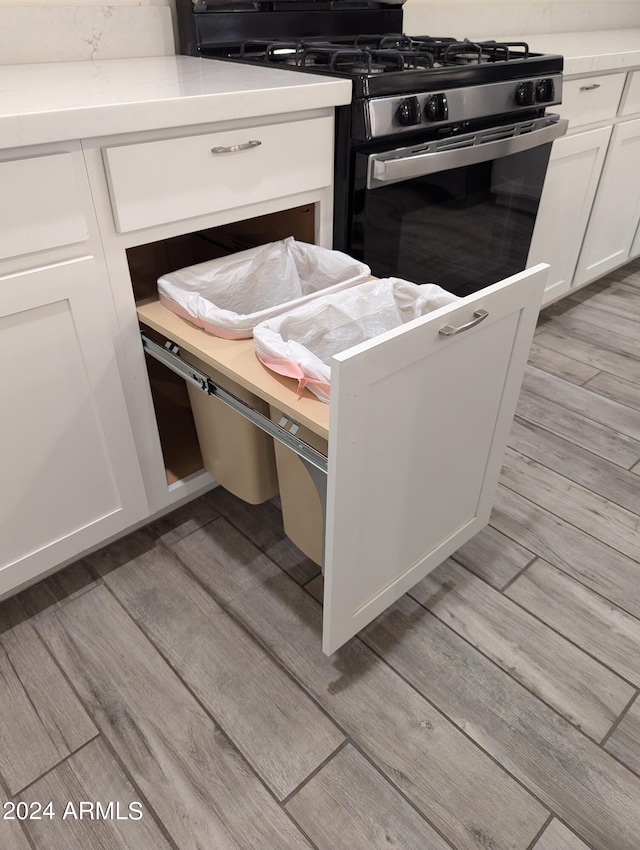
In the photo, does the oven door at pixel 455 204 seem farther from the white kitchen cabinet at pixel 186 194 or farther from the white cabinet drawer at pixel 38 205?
the white cabinet drawer at pixel 38 205

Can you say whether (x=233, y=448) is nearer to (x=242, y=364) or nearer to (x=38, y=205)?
(x=242, y=364)

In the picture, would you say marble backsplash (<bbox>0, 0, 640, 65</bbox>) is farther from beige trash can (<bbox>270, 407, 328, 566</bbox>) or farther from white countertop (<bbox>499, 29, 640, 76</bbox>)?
beige trash can (<bbox>270, 407, 328, 566</bbox>)

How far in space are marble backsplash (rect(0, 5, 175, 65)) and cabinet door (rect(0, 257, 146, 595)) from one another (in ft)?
2.30

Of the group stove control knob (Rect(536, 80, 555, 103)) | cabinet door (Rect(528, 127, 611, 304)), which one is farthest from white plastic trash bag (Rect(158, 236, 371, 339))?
cabinet door (Rect(528, 127, 611, 304))

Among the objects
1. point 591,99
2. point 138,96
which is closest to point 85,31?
point 138,96

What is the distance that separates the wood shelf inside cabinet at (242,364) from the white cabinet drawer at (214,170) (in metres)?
0.16

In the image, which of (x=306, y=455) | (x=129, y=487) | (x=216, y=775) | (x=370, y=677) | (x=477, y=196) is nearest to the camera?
(x=306, y=455)

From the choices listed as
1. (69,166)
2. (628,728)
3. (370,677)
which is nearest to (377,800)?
(370,677)

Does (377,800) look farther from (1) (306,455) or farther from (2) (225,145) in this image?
(2) (225,145)

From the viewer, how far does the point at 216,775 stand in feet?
3.28

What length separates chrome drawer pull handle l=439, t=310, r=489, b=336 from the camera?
Answer: 845mm

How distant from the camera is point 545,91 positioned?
157 cm

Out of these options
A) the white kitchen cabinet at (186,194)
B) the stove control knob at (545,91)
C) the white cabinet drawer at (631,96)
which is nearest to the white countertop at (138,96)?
the white kitchen cabinet at (186,194)

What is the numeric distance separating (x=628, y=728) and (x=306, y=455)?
78 centimetres
